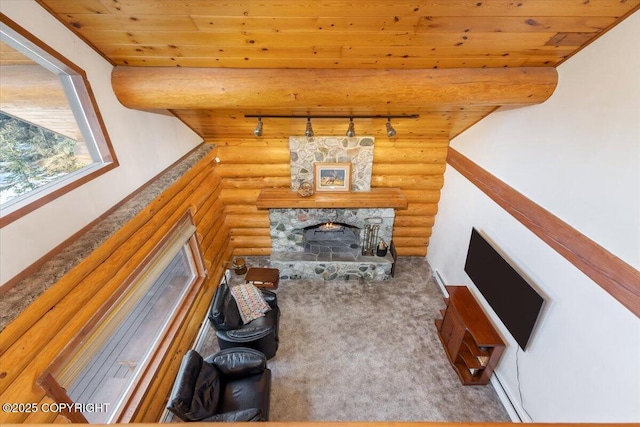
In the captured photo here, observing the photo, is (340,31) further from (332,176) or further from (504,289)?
(504,289)

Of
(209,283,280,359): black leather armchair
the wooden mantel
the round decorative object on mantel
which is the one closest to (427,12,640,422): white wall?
the wooden mantel

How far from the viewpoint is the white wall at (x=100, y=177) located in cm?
177

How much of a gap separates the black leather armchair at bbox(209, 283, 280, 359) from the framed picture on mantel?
2.33 m

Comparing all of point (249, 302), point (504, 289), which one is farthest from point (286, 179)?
point (504, 289)

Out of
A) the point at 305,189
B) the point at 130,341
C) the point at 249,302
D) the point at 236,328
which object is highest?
the point at 305,189

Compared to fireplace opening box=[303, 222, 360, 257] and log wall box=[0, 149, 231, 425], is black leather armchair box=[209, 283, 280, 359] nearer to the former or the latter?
log wall box=[0, 149, 231, 425]

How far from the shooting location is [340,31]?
2246mm

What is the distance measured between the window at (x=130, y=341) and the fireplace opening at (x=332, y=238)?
82.1 inches

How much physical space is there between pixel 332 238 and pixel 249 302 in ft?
7.42

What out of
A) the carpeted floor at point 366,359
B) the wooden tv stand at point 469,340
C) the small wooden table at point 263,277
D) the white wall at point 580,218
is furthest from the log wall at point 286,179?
the wooden tv stand at point 469,340

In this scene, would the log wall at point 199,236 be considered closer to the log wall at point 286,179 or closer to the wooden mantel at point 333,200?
the log wall at point 286,179

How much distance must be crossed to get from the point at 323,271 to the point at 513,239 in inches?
120

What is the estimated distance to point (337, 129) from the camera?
446 centimetres

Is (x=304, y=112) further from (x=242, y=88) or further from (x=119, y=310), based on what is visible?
(x=119, y=310)
